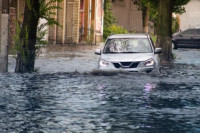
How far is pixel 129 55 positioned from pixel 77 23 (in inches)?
1356

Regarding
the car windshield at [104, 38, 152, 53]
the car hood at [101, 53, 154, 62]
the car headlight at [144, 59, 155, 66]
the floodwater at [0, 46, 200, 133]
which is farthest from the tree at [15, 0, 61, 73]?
the car headlight at [144, 59, 155, 66]

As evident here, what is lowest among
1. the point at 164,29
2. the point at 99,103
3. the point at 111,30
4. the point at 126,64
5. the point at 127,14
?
the point at 99,103

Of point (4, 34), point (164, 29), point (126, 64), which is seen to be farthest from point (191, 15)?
point (126, 64)

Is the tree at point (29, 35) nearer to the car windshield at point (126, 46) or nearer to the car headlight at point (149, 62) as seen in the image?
the car windshield at point (126, 46)

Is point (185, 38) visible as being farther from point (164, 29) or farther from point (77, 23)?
point (164, 29)

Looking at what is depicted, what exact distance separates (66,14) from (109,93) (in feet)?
125

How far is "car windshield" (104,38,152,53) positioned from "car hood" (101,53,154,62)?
1.65ft

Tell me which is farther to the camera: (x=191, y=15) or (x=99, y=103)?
(x=191, y=15)

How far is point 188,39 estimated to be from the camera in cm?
5053

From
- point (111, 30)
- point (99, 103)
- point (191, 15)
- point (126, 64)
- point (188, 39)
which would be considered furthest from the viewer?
point (191, 15)

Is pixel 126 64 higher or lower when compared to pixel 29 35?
lower

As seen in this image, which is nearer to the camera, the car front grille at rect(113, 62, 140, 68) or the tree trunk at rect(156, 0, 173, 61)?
the car front grille at rect(113, 62, 140, 68)

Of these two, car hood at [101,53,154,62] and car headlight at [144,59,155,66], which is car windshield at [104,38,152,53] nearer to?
car hood at [101,53,154,62]

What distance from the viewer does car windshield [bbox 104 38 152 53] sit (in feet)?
72.0
